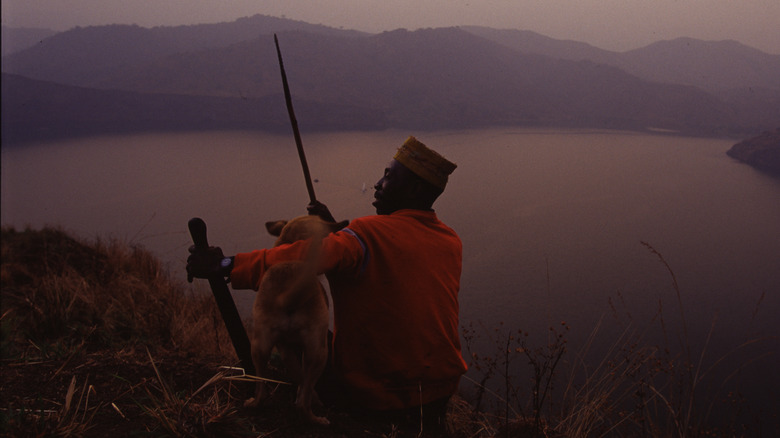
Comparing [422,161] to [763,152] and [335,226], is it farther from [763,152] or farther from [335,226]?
[763,152]

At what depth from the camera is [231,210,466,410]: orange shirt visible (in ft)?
5.97

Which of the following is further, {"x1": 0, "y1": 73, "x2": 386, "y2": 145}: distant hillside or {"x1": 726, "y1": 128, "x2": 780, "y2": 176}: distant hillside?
{"x1": 0, "y1": 73, "x2": 386, "y2": 145}: distant hillside

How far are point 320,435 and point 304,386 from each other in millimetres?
263

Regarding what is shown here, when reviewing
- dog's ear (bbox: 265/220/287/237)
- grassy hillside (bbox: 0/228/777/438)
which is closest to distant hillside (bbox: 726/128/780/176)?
grassy hillside (bbox: 0/228/777/438)

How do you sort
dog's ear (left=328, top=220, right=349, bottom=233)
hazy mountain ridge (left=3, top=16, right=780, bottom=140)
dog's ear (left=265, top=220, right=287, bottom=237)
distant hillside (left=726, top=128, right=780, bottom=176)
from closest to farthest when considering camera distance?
1. dog's ear (left=328, top=220, right=349, bottom=233)
2. dog's ear (left=265, top=220, right=287, bottom=237)
3. distant hillside (left=726, top=128, right=780, bottom=176)
4. hazy mountain ridge (left=3, top=16, right=780, bottom=140)

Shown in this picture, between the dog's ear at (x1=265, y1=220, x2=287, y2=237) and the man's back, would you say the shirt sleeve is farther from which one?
the dog's ear at (x1=265, y1=220, x2=287, y2=237)

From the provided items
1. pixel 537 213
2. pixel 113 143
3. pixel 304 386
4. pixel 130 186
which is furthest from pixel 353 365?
pixel 113 143

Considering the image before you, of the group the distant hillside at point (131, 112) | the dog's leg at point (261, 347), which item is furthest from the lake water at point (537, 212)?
the distant hillside at point (131, 112)

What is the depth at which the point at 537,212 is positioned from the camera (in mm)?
17438

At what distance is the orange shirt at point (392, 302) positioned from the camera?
1.82m

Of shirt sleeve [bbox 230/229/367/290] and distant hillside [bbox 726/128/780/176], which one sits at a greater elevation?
distant hillside [bbox 726/128/780/176]

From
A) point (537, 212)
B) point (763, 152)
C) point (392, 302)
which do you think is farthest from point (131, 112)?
point (392, 302)

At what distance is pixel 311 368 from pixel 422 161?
3.85ft

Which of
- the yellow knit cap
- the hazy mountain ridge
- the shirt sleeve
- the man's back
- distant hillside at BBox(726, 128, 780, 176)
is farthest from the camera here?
the hazy mountain ridge
